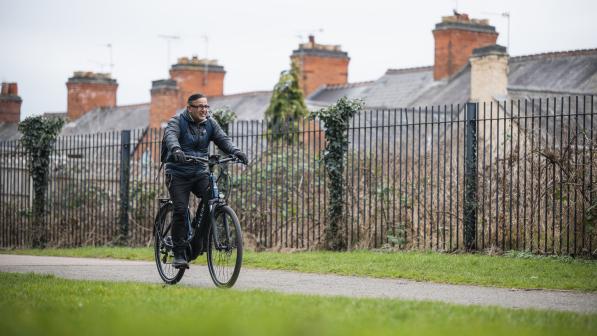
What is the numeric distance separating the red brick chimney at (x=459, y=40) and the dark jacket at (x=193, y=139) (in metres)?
25.9

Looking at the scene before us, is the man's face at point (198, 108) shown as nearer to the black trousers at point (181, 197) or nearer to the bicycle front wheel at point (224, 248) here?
the black trousers at point (181, 197)

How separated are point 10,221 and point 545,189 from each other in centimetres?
1151

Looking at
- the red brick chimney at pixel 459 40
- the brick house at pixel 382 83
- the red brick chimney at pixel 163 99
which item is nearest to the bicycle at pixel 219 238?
the brick house at pixel 382 83

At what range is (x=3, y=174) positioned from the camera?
19.4m

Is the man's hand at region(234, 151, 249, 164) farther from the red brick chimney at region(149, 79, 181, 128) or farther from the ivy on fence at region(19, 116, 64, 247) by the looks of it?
the red brick chimney at region(149, 79, 181, 128)

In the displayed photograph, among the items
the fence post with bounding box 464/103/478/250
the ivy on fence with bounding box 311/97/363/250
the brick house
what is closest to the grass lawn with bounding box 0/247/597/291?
the fence post with bounding box 464/103/478/250

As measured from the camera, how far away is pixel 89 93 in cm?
4775

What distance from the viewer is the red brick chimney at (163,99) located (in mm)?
40344

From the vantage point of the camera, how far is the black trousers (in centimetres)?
888

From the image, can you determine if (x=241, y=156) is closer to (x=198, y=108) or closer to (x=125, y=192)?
(x=198, y=108)

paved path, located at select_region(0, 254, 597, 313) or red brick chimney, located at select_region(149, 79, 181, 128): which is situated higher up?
red brick chimney, located at select_region(149, 79, 181, 128)

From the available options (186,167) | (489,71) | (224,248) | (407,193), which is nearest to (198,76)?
(489,71)

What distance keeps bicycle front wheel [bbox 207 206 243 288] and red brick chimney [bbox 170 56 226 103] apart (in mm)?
33627

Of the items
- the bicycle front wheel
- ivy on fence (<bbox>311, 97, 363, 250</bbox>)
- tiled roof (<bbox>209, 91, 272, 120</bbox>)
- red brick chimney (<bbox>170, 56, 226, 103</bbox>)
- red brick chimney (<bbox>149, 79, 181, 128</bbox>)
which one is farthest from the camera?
red brick chimney (<bbox>170, 56, 226, 103</bbox>)
